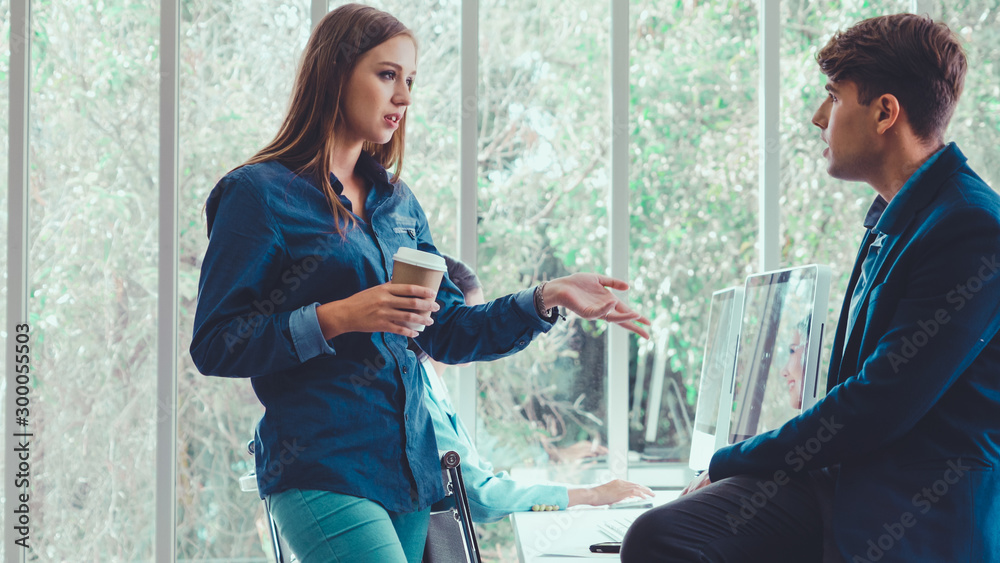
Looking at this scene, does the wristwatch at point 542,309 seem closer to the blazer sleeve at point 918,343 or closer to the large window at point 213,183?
the blazer sleeve at point 918,343

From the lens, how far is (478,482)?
1.89 metres

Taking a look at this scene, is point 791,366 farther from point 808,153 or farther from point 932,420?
point 808,153

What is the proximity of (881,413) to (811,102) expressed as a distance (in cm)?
178

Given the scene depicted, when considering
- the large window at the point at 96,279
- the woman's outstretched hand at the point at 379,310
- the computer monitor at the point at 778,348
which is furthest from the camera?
Answer: the large window at the point at 96,279

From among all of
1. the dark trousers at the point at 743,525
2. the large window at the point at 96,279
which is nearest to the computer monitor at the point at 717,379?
the dark trousers at the point at 743,525

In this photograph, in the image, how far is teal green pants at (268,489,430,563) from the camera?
3.69ft

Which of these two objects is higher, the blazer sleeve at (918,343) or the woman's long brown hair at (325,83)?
the woman's long brown hair at (325,83)

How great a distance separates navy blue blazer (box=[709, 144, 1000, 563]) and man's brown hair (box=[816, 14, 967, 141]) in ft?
0.67

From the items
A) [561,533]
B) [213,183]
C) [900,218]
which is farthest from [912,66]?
[213,183]

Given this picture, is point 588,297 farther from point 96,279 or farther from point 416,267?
point 96,279

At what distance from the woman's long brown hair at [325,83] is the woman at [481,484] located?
0.67 meters

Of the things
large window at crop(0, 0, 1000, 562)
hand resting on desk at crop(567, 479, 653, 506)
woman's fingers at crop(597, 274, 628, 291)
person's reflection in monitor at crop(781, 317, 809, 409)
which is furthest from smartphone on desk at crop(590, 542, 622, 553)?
large window at crop(0, 0, 1000, 562)

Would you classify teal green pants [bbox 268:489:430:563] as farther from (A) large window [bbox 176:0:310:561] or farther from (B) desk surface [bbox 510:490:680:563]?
(A) large window [bbox 176:0:310:561]

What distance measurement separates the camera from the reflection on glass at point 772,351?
5.35 feet
